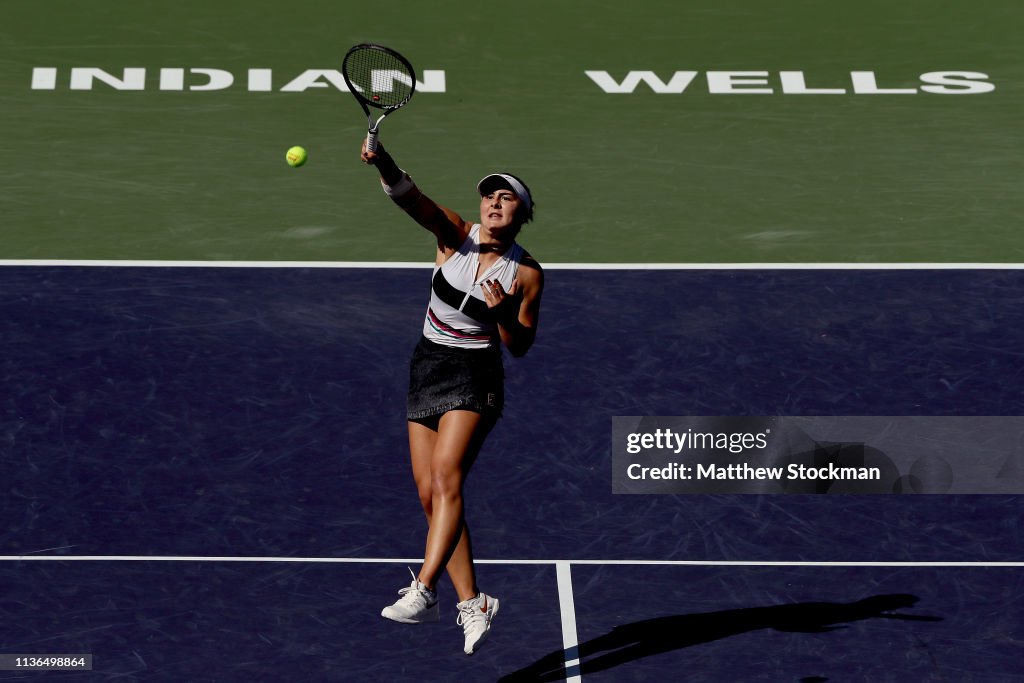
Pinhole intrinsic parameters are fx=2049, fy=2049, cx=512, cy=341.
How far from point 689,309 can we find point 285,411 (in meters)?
3.83

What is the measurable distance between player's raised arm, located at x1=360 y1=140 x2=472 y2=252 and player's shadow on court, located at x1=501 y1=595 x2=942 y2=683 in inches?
111

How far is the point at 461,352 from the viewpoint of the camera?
12148mm

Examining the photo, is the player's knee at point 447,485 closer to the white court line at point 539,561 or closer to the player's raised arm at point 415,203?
the player's raised arm at point 415,203

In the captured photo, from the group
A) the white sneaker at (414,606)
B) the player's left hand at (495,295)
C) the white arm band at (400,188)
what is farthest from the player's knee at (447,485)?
the white arm band at (400,188)

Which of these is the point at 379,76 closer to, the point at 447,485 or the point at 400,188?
the point at 400,188

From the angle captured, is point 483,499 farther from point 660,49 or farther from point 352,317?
point 660,49

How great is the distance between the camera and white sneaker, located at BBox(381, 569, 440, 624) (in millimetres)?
11594

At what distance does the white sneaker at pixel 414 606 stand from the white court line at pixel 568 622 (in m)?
1.49

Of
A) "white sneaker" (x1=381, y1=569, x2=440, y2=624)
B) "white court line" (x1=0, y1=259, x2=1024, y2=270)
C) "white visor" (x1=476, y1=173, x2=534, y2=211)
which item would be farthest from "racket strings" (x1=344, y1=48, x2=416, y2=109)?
"white sneaker" (x1=381, y1=569, x2=440, y2=624)

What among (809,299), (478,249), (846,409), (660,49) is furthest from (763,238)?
(478,249)

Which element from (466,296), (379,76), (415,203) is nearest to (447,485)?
(466,296)

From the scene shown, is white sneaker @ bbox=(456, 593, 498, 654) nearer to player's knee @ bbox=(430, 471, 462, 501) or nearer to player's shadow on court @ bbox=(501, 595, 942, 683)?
player's knee @ bbox=(430, 471, 462, 501)

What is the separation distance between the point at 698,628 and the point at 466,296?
306cm

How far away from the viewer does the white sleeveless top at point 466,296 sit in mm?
12094
